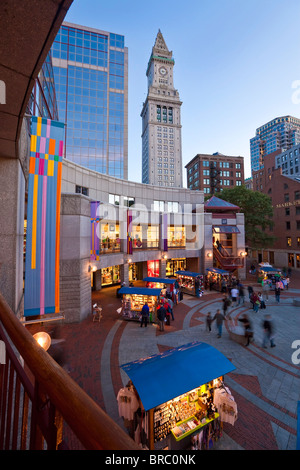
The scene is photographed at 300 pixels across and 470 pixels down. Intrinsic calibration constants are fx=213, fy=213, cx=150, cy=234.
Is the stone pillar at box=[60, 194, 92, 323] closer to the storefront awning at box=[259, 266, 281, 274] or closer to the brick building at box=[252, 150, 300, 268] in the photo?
the storefront awning at box=[259, 266, 281, 274]

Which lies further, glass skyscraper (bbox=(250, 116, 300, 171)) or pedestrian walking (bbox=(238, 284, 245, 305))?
glass skyscraper (bbox=(250, 116, 300, 171))

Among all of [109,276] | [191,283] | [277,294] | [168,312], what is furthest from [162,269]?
[168,312]

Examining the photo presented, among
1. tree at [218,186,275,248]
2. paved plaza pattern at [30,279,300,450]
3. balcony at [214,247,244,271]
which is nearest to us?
paved plaza pattern at [30,279,300,450]

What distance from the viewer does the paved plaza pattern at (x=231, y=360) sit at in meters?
6.20

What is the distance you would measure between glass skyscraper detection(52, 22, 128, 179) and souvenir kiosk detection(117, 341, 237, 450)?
4890 cm

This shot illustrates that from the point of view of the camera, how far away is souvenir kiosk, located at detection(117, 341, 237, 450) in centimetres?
537

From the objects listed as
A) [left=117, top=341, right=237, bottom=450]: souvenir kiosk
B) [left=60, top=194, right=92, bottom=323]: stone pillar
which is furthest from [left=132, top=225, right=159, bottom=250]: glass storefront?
[left=117, top=341, right=237, bottom=450]: souvenir kiosk

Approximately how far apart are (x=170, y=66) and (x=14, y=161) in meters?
138

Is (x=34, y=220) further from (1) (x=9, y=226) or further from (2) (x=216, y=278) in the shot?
(2) (x=216, y=278)

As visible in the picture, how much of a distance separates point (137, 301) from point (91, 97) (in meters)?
53.1

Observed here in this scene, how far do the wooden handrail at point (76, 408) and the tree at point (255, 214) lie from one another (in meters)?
37.9

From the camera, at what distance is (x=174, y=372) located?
18.9 feet

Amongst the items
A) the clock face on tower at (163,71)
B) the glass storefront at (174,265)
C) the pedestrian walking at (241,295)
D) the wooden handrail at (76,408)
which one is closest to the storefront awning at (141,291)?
the pedestrian walking at (241,295)

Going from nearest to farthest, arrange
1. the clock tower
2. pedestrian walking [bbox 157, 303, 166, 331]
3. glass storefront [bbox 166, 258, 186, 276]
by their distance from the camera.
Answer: pedestrian walking [bbox 157, 303, 166, 331], glass storefront [bbox 166, 258, 186, 276], the clock tower
